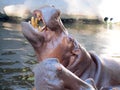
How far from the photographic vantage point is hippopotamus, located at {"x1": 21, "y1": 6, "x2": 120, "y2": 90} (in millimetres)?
2973

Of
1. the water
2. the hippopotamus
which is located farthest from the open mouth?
the water

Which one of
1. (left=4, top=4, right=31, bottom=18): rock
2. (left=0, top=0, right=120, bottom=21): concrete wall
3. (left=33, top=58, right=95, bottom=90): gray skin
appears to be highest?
(left=33, top=58, right=95, bottom=90): gray skin

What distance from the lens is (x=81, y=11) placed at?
15.1 meters

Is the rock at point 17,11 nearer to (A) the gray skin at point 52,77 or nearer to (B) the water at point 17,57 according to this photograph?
(B) the water at point 17,57

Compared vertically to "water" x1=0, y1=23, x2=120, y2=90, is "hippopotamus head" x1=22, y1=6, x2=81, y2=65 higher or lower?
higher

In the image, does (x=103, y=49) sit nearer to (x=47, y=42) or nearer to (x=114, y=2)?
(x=47, y=42)

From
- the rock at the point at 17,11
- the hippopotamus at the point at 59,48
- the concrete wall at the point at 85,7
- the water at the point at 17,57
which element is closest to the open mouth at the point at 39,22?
the hippopotamus at the point at 59,48

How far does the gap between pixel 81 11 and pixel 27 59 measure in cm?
882

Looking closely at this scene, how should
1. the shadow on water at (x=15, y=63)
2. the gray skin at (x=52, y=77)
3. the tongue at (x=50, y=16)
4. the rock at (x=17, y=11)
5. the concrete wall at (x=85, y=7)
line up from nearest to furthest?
the gray skin at (x=52, y=77), the tongue at (x=50, y=16), the shadow on water at (x=15, y=63), the rock at (x=17, y=11), the concrete wall at (x=85, y=7)

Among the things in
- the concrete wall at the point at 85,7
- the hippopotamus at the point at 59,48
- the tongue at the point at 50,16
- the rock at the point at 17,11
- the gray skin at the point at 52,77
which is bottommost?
the concrete wall at the point at 85,7

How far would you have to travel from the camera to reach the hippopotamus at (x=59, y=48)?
2.97 m

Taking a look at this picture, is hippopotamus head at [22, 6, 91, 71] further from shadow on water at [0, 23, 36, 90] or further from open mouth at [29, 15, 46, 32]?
shadow on water at [0, 23, 36, 90]

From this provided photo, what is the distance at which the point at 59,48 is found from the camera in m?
3.02

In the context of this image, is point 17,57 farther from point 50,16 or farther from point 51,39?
point 50,16
